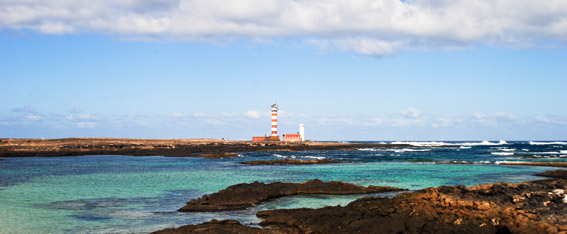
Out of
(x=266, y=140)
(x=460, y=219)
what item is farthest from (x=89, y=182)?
(x=266, y=140)

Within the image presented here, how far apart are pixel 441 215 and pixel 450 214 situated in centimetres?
26

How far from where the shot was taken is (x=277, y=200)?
20.5m

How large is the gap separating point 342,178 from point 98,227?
19.0m

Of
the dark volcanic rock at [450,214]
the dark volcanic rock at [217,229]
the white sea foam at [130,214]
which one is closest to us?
the dark volcanic rock at [450,214]

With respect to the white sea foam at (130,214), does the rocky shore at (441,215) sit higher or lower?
higher

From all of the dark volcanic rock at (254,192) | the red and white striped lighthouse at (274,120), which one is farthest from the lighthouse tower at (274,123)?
the dark volcanic rock at (254,192)

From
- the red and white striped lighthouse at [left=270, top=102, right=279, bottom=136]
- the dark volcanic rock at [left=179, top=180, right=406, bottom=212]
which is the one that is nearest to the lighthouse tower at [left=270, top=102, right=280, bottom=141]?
the red and white striped lighthouse at [left=270, top=102, right=279, bottom=136]

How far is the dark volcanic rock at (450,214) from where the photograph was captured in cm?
1291

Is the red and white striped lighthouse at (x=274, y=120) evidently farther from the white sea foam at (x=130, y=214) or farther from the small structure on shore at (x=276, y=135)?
the white sea foam at (x=130, y=214)

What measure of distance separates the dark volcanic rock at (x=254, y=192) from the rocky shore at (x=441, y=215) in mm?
3203

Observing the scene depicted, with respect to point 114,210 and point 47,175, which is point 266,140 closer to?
point 47,175

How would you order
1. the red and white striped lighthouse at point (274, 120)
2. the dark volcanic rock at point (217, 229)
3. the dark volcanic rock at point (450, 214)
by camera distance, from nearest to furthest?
the dark volcanic rock at point (450, 214) < the dark volcanic rock at point (217, 229) < the red and white striped lighthouse at point (274, 120)

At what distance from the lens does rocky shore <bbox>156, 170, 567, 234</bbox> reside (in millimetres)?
12930

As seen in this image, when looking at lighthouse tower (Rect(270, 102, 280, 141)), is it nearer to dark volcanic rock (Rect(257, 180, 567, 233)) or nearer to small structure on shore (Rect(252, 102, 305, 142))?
small structure on shore (Rect(252, 102, 305, 142))
